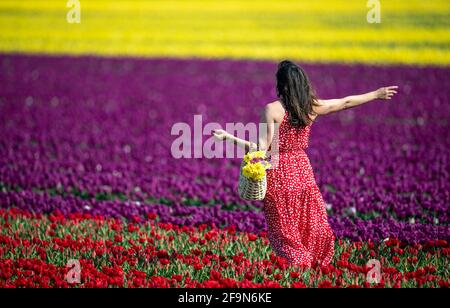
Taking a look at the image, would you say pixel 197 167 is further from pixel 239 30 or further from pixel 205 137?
pixel 239 30

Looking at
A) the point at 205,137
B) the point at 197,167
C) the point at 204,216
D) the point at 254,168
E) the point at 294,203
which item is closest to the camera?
the point at 254,168

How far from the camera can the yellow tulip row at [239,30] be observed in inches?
959

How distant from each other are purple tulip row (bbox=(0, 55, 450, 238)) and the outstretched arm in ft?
4.81

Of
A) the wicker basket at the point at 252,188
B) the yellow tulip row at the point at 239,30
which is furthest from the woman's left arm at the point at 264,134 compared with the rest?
the yellow tulip row at the point at 239,30

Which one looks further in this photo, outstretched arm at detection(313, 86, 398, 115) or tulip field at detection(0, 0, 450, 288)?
outstretched arm at detection(313, 86, 398, 115)

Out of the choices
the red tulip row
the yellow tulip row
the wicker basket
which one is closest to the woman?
the red tulip row

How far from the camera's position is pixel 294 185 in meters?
6.23

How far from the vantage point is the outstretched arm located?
621 centimetres

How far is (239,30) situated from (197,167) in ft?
66.5

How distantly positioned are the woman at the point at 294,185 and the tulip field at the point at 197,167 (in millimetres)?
226

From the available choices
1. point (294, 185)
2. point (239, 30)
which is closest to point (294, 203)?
point (294, 185)

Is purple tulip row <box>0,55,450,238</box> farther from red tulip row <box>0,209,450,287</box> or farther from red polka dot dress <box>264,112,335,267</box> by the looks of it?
red polka dot dress <box>264,112,335,267</box>
